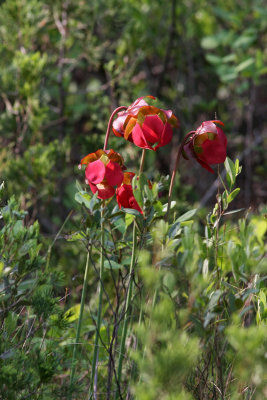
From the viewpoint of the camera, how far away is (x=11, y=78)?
2.42m

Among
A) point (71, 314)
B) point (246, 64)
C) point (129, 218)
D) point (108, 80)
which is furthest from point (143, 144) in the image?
point (108, 80)

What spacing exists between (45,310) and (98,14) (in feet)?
7.66

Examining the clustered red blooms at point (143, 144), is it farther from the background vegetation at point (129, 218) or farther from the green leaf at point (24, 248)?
the green leaf at point (24, 248)

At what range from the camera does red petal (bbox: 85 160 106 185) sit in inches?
42.3

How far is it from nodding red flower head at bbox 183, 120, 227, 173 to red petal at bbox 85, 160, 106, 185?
186 mm

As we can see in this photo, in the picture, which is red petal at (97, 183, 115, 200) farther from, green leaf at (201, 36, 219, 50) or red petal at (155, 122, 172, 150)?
green leaf at (201, 36, 219, 50)

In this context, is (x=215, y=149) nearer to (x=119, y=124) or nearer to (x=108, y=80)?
(x=119, y=124)

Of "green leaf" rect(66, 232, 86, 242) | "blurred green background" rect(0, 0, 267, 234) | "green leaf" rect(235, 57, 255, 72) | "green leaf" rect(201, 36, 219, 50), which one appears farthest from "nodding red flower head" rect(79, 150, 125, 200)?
"green leaf" rect(201, 36, 219, 50)

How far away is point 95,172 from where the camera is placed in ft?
3.57

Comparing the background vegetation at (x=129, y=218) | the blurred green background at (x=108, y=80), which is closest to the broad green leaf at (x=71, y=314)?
the background vegetation at (x=129, y=218)

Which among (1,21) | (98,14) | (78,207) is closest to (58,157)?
(1,21)

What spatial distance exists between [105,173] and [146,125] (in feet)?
0.43

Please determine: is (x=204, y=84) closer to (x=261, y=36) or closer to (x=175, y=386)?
(x=261, y=36)

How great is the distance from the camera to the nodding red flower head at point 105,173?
1075 mm
